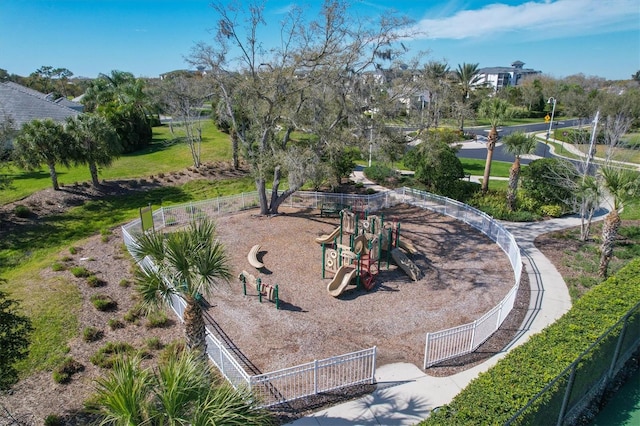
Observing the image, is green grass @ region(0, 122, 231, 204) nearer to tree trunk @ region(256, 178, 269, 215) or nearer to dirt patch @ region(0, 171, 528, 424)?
dirt patch @ region(0, 171, 528, 424)

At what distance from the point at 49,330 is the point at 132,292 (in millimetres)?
2660

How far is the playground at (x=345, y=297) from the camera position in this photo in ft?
35.3

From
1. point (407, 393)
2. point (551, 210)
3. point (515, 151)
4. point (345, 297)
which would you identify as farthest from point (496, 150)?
point (407, 393)

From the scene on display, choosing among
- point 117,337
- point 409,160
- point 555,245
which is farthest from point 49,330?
point 409,160

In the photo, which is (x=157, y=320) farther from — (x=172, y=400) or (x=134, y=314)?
(x=172, y=400)

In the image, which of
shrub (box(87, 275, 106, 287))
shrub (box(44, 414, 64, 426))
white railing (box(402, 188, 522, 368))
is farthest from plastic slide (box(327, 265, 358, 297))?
shrub (box(87, 275, 106, 287))

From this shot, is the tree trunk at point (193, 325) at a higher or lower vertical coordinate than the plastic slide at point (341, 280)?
higher

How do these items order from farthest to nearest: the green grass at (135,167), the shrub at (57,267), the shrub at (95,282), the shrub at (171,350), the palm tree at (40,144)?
the green grass at (135,167), the palm tree at (40,144), the shrub at (57,267), the shrub at (95,282), the shrub at (171,350)

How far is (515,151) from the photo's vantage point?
71.9 ft

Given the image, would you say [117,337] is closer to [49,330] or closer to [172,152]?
[49,330]

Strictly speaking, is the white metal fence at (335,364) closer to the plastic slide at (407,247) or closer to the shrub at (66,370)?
the shrub at (66,370)

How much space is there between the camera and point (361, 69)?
60.8ft

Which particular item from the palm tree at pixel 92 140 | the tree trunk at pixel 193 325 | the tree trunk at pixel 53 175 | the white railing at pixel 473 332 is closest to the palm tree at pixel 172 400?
the tree trunk at pixel 193 325

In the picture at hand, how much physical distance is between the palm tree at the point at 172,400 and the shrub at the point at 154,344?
4.85m
